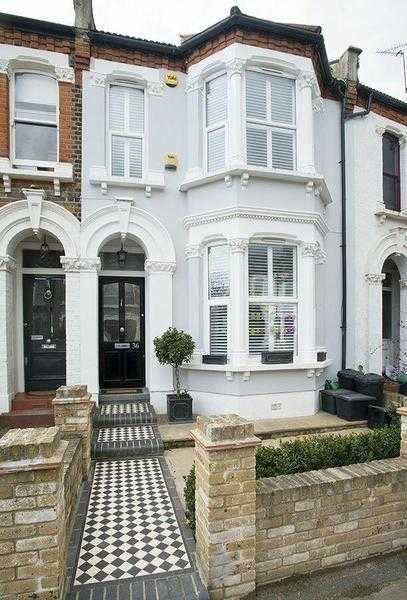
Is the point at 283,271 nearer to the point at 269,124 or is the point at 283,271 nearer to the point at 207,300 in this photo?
the point at 207,300

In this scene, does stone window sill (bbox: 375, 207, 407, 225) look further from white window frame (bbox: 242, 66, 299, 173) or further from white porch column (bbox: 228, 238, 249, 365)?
white porch column (bbox: 228, 238, 249, 365)

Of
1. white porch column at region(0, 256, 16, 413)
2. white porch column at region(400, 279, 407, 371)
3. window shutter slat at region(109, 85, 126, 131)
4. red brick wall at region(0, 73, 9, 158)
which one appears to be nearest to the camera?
white porch column at region(0, 256, 16, 413)

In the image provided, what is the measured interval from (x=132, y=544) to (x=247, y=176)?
6182mm

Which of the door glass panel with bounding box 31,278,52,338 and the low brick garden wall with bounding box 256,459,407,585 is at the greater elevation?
the door glass panel with bounding box 31,278,52,338

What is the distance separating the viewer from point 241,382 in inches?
281

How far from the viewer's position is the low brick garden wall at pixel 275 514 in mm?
2994

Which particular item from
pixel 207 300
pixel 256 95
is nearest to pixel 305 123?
pixel 256 95

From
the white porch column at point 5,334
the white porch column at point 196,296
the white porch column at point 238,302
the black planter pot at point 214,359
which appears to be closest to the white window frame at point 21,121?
the white porch column at point 5,334

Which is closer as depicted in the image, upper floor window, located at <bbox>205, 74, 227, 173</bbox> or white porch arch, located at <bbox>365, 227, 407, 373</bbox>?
upper floor window, located at <bbox>205, 74, 227, 173</bbox>

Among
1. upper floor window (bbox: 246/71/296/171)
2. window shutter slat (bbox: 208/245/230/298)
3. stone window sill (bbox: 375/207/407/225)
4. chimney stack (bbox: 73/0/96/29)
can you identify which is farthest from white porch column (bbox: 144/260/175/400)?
stone window sill (bbox: 375/207/407/225)

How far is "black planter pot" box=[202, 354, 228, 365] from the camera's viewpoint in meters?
7.28

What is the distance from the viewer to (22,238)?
7438 mm

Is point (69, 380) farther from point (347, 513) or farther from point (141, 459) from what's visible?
point (347, 513)

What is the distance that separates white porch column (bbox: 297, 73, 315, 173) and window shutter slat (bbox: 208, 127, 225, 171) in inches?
64.6
